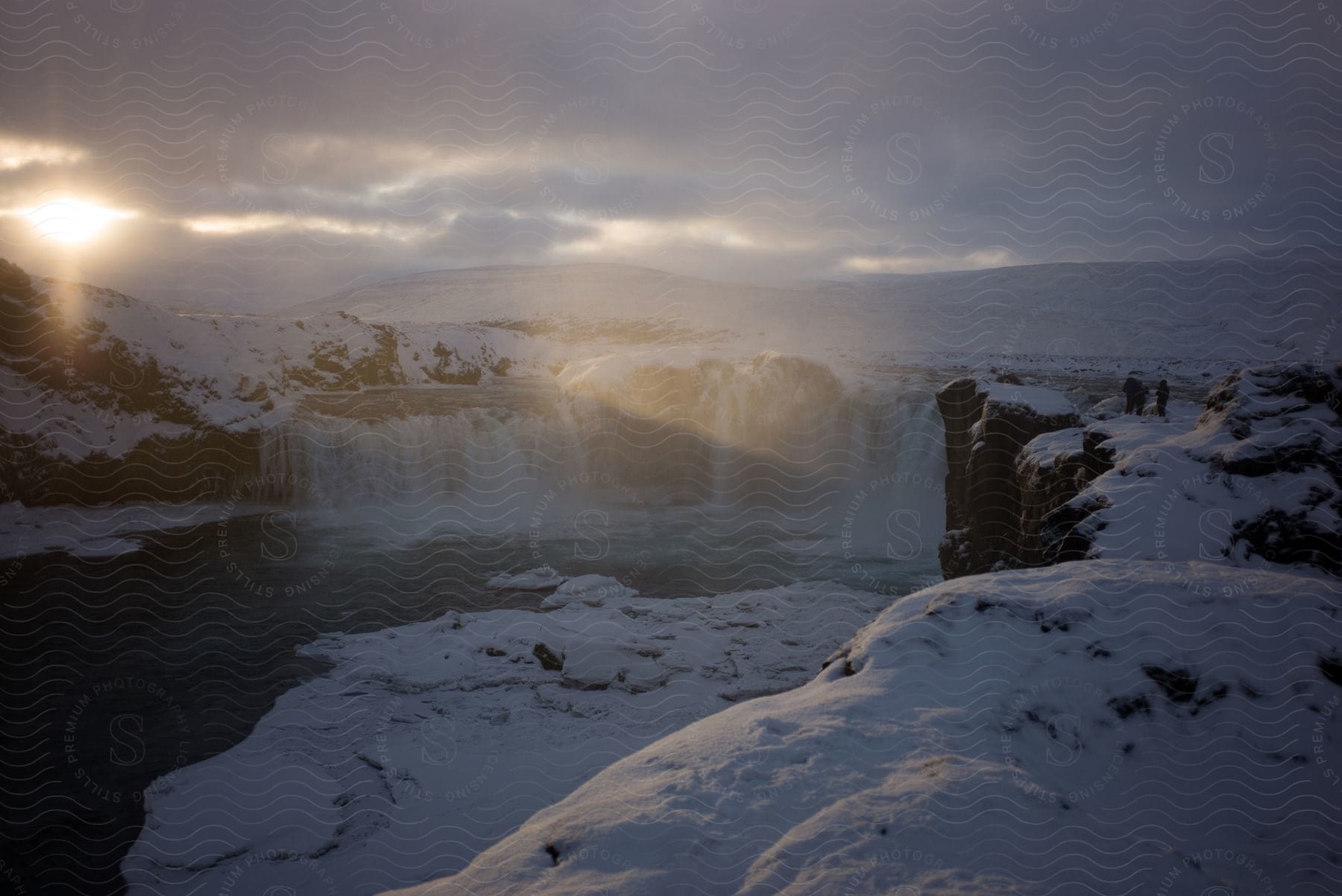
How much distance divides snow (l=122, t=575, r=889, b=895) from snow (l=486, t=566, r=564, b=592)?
1.43 m

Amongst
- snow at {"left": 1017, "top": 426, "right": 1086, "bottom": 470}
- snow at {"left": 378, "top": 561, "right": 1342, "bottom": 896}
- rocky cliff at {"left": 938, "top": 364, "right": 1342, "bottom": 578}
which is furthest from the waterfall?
snow at {"left": 378, "top": 561, "right": 1342, "bottom": 896}

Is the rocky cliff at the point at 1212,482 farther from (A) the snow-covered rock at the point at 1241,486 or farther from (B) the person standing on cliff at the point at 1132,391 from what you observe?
(B) the person standing on cliff at the point at 1132,391

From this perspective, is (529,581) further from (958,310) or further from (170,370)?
(958,310)

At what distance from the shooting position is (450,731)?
1102 centimetres

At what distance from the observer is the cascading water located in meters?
22.0

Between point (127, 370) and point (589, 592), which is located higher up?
point (127, 370)

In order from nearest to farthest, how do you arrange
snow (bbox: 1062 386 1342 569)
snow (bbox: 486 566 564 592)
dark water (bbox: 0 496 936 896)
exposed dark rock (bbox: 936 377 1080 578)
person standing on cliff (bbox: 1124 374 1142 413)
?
1. snow (bbox: 1062 386 1342 569)
2. dark water (bbox: 0 496 936 896)
3. exposed dark rock (bbox: 936 377 1080 578)
4. person standing on cliff (bbox: 1124 374 1142 413)
5. snow (bbox: 486 566 564 592)

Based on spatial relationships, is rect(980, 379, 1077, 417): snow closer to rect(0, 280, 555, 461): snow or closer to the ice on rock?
the ice on rock

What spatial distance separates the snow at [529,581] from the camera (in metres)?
17.3

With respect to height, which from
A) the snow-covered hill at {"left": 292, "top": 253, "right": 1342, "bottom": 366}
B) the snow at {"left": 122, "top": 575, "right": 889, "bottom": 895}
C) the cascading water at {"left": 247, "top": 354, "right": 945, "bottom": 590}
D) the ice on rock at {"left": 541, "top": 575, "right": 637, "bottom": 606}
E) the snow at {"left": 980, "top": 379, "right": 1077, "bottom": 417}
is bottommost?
the snow at {"left": 122, "top": 575, "right": 889, "bottom": 895}

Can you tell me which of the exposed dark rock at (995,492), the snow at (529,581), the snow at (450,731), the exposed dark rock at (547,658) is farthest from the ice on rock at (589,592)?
the exposed dark rock at (995,492)

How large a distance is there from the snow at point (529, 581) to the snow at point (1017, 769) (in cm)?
1192

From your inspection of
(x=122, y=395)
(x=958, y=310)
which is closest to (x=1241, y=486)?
(x=122, y=395)

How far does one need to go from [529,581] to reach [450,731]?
6689 mm
